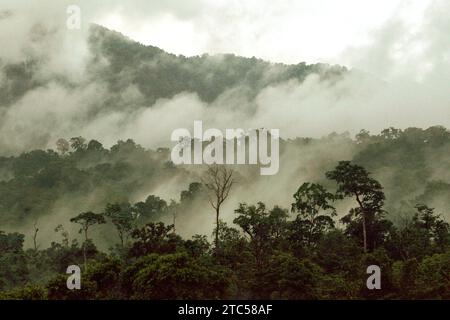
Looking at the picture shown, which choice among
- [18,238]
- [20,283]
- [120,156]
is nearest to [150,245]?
[20,283]

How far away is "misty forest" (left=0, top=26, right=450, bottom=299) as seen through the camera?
30.1 m

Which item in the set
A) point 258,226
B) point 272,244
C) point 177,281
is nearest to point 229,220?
point 272,244

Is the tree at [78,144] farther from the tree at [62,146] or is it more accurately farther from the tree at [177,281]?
the tree at [177,281]

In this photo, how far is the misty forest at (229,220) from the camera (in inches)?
1187

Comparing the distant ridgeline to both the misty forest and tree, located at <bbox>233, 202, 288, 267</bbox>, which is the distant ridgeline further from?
tree, located at <bbox>233, 202, 288, 267</bbox>

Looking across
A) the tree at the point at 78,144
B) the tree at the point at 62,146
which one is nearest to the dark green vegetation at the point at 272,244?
the tree at the point at 78,144

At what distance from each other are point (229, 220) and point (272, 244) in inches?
2484

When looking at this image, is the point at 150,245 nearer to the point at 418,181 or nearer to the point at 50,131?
the point at 418,181

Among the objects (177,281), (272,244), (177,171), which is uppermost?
(177,171)

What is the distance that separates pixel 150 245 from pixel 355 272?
16314 mm

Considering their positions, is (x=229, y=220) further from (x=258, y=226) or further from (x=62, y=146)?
(x=62, y=146)

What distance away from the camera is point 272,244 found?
4531 cm

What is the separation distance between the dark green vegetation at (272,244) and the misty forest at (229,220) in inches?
5.0

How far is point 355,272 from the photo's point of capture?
116ft
